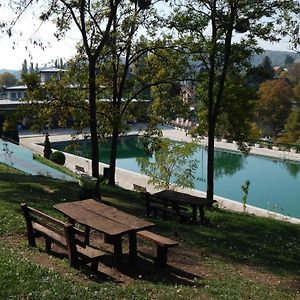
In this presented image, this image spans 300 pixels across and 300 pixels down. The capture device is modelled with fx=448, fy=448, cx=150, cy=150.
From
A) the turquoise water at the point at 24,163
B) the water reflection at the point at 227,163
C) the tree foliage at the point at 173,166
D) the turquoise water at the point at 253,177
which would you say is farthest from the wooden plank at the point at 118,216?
the water reflection at the point at 227,163

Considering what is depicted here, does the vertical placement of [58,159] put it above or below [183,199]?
below

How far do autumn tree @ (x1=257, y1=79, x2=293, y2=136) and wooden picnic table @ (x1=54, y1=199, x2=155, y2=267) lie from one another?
4990cm

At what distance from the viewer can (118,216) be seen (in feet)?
22.9

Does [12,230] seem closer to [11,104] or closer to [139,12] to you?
[139,12]

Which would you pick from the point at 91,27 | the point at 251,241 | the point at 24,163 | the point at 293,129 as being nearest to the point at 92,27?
the point at 91,27

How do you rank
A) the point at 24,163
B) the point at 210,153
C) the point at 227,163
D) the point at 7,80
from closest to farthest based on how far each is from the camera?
the point at 210,153 → the point at 24,163 → the point at 227,163 → the point at 7,80

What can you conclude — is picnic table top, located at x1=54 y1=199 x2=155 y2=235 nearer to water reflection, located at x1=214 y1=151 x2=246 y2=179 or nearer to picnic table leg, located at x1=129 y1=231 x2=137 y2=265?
picnic table leg, located at x1=129 y1=231 x2=137 y2=265

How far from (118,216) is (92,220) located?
43 cm

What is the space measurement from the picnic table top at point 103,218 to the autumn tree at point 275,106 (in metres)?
49.8

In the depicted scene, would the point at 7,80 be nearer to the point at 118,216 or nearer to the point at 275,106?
the point at 275,106

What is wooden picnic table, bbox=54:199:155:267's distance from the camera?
249 inches

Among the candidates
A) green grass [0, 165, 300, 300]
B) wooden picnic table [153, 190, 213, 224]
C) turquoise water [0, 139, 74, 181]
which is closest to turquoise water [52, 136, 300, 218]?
turquoise water [0, 139, 74, 181]

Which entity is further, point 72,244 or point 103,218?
point 103,218

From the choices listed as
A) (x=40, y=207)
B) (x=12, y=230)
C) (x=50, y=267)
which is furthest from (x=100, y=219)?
(x=40, y=207)
